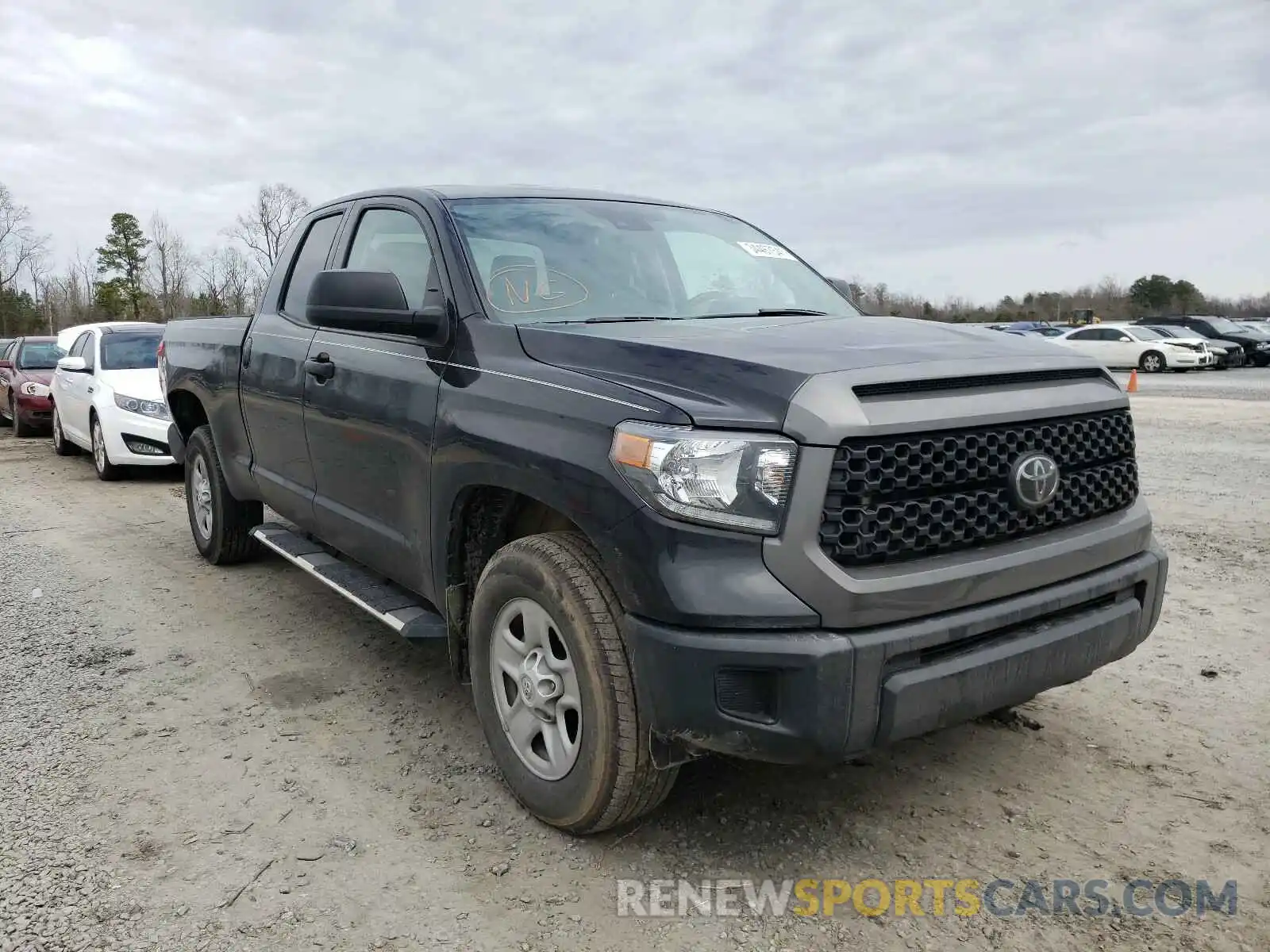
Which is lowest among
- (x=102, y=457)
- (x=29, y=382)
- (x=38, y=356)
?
(x=102, y=457)

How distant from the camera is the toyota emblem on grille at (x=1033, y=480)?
273cm

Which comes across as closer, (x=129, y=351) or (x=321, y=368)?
(x=321, y=368)

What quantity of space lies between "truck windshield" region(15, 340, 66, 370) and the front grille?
615 inches

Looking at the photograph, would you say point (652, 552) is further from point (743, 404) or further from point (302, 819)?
point (302, 819)

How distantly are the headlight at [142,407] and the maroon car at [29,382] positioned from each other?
5511 mm

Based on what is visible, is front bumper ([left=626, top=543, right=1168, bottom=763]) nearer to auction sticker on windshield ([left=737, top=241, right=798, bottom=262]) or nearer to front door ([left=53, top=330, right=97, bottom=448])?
auction sticker on windshield ([left=737, top=241, right=798, bottom=262])

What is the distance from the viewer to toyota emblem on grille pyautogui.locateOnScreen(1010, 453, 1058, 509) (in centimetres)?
273

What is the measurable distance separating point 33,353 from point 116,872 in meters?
15.0

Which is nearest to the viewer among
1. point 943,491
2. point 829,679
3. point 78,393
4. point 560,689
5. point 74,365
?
point 829,679

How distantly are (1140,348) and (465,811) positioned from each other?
29.4 m

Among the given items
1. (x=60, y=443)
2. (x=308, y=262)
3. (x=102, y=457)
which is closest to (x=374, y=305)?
(x=308, y=262)

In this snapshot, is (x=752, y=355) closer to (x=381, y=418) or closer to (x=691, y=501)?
(x=691, y=501)

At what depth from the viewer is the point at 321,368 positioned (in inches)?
165

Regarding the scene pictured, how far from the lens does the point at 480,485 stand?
10.5 feet
